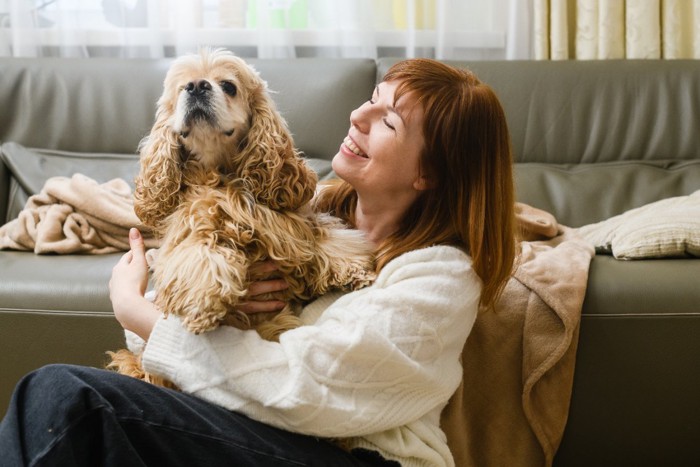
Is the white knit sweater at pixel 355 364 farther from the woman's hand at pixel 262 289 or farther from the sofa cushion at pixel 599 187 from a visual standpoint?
the sofa cushion at pixel 599 187

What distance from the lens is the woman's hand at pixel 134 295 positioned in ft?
4.31

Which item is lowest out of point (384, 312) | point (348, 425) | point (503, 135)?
point (348, 425)

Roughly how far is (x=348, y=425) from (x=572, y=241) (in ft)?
2.97

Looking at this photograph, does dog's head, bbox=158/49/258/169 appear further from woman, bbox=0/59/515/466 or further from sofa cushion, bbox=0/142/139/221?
sofa cushion, bbox=0/142/139/221

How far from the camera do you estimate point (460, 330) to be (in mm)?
1298

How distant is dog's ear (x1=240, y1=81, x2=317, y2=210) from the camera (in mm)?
1401

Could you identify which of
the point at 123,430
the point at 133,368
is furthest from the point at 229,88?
the point at 123,430

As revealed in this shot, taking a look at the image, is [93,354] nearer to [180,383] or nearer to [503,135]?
[180,383]

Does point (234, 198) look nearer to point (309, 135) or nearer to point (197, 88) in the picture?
point (197, 88)

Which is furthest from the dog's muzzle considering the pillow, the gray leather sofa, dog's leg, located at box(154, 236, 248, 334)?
the pillow

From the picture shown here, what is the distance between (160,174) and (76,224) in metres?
0.80

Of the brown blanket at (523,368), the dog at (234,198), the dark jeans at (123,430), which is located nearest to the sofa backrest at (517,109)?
the brown blanket at (523,368)

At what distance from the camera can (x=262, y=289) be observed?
1343 millimetres

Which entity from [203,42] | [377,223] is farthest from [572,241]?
[203,42]
